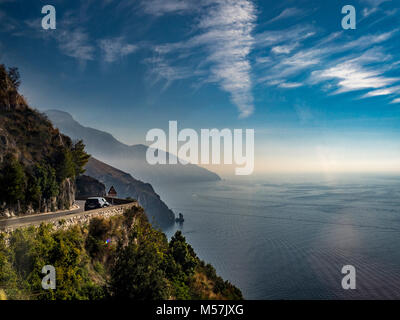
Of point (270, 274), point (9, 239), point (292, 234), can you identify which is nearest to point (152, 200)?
point (292, 234)

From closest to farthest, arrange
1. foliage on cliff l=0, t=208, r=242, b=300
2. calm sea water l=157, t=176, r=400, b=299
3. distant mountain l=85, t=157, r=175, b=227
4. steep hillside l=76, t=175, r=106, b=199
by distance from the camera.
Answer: foliage on cliff l=0, t=208, r=242, b=300 < calm sea water l=157, t=176, r=400, b=299 < steep hillside l=76, t=175, r=106, b=199 < distant mountain l=85, t=157, r=175, b=227

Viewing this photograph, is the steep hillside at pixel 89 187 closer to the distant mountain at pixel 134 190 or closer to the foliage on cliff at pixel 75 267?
the foliage on cliff at pixel 75 267

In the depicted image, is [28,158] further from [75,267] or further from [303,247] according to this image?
[303,247]

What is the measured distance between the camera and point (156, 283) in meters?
13.5

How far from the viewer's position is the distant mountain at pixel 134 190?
6096 inches

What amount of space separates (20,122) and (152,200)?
138 meters

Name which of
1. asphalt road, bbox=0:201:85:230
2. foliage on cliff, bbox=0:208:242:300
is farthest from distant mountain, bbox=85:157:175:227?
foliage on cliff, bbox=0:208:242:300

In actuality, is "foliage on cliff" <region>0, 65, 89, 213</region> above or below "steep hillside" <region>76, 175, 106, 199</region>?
above

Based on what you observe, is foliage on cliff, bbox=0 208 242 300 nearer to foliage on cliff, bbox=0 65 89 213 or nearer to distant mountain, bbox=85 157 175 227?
foliage on cliff, bbox=0 65 89 213

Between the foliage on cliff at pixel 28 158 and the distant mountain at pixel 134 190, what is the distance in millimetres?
122141

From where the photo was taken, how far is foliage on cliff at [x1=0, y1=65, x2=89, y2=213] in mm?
22283

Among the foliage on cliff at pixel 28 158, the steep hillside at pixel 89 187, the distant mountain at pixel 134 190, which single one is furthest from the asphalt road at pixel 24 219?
the distant mountain at pixel 134 190

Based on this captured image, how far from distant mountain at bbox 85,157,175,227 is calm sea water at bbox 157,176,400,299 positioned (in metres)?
18.1
